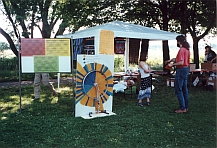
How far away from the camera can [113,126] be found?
170 inches

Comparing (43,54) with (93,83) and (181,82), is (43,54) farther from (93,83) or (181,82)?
(181,82)

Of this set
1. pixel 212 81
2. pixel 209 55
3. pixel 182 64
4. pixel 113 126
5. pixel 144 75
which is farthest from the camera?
pixel 209 55

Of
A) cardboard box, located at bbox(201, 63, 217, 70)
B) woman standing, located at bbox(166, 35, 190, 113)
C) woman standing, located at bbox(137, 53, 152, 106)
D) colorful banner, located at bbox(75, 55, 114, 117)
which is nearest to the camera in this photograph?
colorful banner, located at bbox(75, 55, 114, 117)

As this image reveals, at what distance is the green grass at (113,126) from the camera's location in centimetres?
361

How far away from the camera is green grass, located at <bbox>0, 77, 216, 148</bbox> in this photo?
361 cm

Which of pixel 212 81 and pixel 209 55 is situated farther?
pixel 209 55

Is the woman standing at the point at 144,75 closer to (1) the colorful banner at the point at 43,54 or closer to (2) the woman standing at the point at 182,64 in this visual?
(2) the woman standing at the point at 182,64

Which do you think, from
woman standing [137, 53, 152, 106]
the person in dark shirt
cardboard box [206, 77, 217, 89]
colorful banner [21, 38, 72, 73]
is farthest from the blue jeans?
the person in dark shirt

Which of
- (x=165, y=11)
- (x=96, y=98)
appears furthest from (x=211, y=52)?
(x=96, y=98)

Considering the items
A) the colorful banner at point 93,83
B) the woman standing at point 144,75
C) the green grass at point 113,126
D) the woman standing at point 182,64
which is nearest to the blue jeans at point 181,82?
the woman standing at point 182,64

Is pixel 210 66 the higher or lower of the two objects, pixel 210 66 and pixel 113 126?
the higher

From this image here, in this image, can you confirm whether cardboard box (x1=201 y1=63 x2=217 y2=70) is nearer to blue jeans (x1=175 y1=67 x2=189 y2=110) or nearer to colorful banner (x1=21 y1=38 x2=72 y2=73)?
blue jeans (x1=175 y1=67 x2=189 y2=110)

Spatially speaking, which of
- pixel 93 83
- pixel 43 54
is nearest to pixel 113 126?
pixel 93 83

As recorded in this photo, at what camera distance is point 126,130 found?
13.6ft
